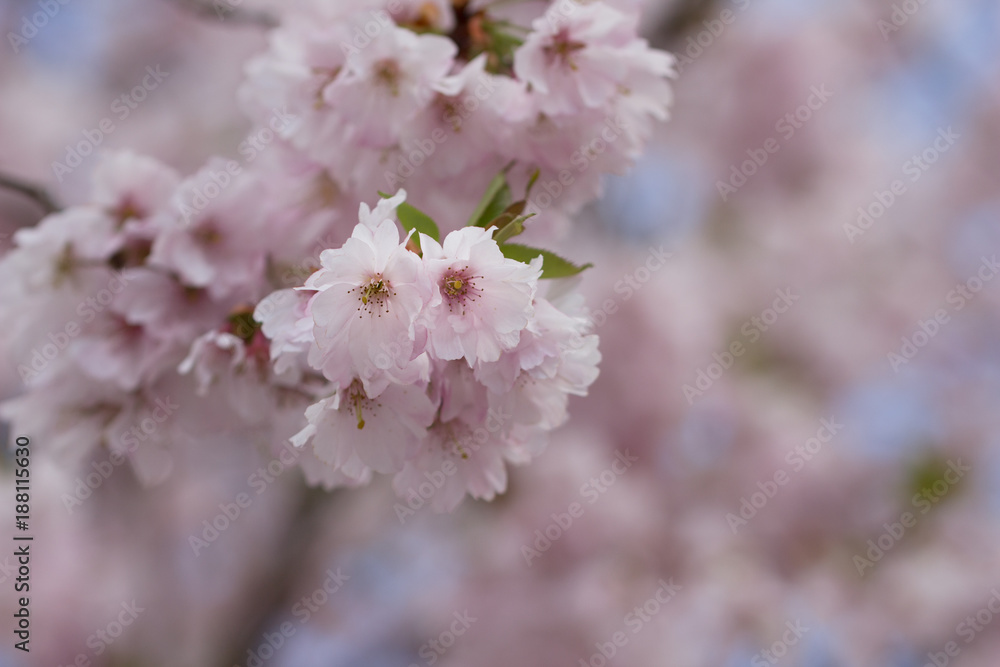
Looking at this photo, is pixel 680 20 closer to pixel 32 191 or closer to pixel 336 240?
pixel 336 240

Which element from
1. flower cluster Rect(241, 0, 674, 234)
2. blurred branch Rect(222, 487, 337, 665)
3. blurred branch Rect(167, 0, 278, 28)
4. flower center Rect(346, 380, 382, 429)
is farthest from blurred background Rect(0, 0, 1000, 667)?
flower center Rect(346, 380, 382, 429)

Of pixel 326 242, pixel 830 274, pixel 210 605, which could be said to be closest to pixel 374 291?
pixel 326 242

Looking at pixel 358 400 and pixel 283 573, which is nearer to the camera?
pixel 358 400

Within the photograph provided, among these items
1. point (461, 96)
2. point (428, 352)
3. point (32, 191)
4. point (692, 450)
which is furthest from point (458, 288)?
point (692, 450)

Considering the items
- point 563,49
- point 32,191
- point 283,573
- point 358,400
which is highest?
point 563,49

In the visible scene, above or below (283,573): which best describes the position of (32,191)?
above

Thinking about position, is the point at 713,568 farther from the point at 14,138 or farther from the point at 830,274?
the point at 14,138
